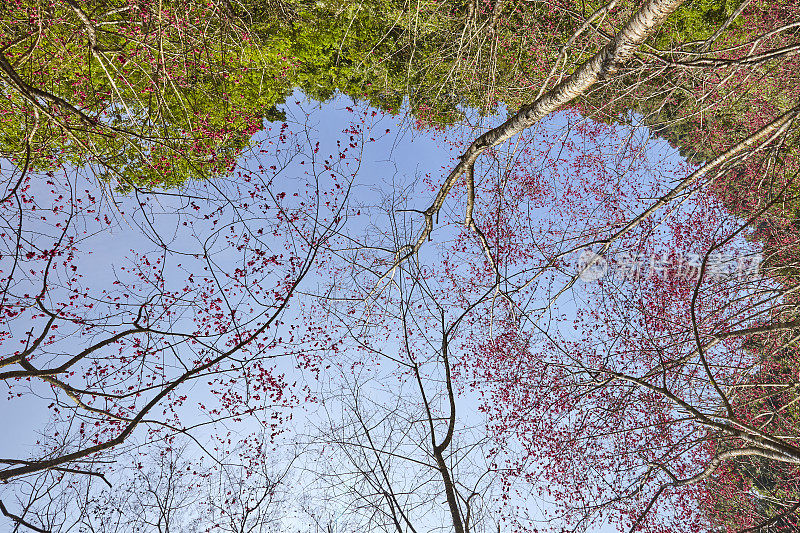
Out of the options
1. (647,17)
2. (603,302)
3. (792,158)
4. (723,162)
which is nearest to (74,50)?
(647,17)

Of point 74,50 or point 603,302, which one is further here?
point 603,302

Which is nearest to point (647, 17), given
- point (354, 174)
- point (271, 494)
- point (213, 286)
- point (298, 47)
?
point (354, 174)

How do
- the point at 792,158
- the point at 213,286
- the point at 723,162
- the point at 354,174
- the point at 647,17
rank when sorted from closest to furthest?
the point at 647,17, the point at 723,162, the point at 213,286, the point at 354,174, the point at 792,158

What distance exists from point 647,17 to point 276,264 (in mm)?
4237

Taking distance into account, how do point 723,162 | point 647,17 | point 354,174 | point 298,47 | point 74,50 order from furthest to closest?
1. point 298,47
2. point 74,50
3. point 354,174
4. point 723,162
5. point 647,17

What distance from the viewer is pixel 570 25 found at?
8164 mm

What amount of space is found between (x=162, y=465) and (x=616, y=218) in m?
10.9

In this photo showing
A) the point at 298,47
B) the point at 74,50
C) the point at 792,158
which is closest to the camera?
the point at 74,50

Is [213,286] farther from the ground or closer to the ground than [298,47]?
closer to the ground

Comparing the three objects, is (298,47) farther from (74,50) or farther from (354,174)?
(354,174)

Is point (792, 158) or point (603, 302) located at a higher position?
point (792, 158)

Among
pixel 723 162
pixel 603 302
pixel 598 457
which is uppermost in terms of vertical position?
pixel 603 302

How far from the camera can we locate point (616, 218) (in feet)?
24.0

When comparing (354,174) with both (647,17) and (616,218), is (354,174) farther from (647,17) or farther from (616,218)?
(616,218)
